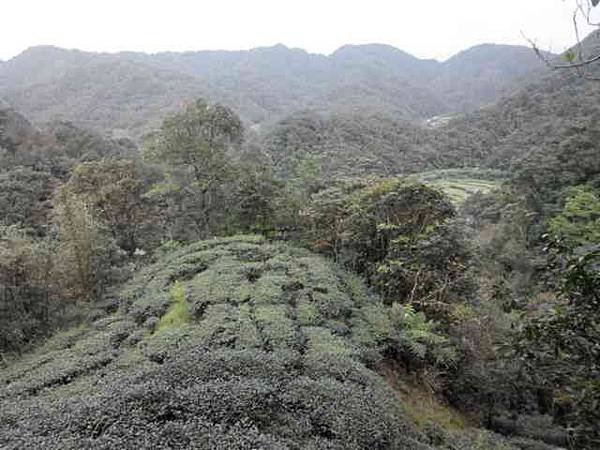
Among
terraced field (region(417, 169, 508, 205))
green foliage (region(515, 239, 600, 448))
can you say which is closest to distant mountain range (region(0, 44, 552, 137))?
terraced field (region(417, 169, 508, 205))

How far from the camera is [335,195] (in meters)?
12.4

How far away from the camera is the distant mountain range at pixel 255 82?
6781 cm

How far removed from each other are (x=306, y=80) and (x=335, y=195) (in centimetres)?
12590

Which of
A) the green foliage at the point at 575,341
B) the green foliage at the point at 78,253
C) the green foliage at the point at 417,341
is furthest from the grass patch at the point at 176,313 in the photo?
the green foliage at the point at 575,341

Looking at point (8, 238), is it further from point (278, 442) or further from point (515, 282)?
point (515, 282)

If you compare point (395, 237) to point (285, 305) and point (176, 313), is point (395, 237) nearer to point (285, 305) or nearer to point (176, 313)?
point (285, 305)

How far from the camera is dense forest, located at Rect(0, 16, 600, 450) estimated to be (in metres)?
4.66

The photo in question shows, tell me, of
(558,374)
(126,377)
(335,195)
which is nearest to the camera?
(558,374)

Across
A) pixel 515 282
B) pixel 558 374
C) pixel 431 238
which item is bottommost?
pixel 515 282

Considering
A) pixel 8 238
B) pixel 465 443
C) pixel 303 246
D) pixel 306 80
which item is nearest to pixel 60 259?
pixel 8 238

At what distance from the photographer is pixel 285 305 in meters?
8.66

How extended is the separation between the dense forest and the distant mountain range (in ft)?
110

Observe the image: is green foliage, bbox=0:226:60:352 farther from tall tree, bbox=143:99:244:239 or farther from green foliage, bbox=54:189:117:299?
tall tree, bbox=143:99:244:239

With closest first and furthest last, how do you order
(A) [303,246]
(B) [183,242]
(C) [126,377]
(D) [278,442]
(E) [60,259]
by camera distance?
(D) [278,442]
(C) [126,377]
(E) [60,259]
(A) [303,246]
(B) [183,242]
